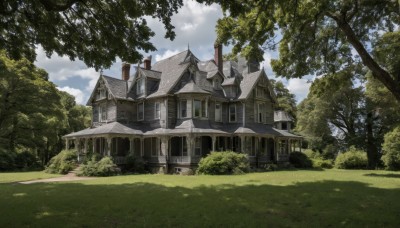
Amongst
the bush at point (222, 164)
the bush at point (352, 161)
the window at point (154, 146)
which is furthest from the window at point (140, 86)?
the bush at point (352, 161)

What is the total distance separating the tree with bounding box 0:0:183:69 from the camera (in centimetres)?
1155

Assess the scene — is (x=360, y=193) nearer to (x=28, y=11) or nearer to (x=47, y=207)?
(x=47, y=207)

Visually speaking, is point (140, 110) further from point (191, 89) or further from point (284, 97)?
point (284, 97)

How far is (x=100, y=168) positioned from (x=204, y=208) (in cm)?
1841

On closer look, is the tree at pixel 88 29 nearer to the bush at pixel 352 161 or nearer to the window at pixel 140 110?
the window at pixel 140 110

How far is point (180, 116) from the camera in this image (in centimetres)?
3269

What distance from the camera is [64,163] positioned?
3206 cm

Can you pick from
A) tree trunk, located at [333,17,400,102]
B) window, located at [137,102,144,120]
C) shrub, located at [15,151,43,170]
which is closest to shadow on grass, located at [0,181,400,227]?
tree trunk, located at [333,17,400,102]

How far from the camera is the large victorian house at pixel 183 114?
104 ft

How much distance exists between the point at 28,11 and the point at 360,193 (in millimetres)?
15350

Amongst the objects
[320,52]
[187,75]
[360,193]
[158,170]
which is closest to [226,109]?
[187,75]

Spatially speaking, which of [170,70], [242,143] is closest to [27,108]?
[170,70]

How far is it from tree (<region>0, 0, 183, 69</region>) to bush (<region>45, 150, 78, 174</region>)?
797 inches

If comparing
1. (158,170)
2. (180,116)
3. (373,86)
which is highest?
(373,86)
